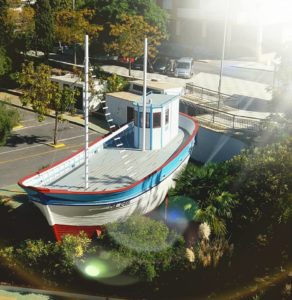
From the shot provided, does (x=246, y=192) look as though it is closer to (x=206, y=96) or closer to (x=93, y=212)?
(x=93, y=212)

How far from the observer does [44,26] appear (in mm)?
44375

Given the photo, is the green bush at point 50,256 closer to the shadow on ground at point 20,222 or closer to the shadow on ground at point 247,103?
the shadow on ground at point 20,222

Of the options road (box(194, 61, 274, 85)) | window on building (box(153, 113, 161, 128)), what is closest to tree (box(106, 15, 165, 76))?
road (box(194, 61, 274, 85))

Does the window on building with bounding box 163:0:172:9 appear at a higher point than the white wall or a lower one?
higher

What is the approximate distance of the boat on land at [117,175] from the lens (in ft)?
58.6

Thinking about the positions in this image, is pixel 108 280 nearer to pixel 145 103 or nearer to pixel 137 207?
pixel 137 207

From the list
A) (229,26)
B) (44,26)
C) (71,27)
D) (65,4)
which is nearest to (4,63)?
(44,26)

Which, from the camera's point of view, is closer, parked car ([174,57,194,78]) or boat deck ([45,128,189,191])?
boat deck ([45,128,189,191])

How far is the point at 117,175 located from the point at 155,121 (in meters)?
3.77

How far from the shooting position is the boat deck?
1931 cm

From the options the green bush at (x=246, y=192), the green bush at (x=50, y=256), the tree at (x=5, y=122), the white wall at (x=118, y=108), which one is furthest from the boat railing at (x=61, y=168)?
the white wall at (x=118, y=108)

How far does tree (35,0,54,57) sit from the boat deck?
81.2 feet

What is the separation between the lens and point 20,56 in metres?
43.7

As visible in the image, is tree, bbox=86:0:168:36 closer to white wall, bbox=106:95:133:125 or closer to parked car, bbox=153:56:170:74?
parked car, bbox=153:56:170:74
